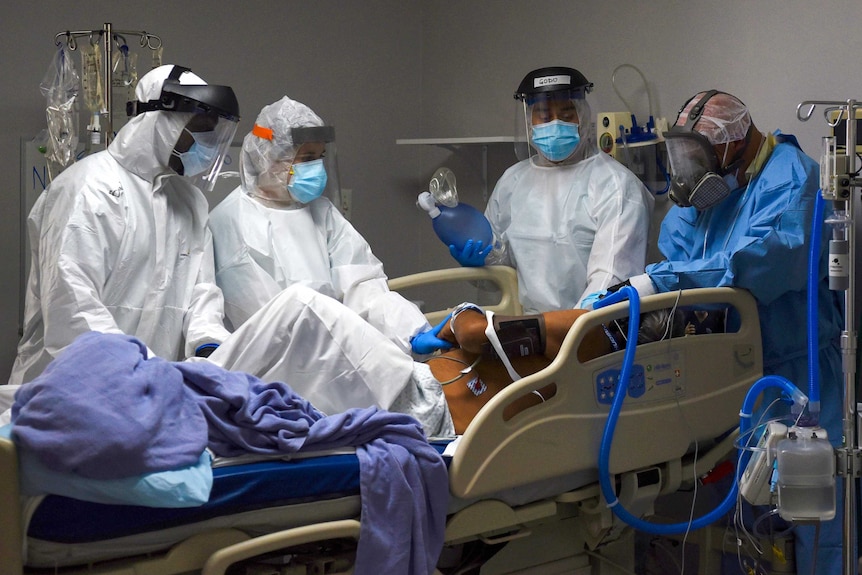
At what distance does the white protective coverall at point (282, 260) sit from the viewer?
3.36 meters

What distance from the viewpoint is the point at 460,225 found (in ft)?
11.8

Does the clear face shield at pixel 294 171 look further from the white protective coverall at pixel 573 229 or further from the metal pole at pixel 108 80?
the white protective coverall at pixel 573 229

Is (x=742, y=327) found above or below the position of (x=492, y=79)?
below


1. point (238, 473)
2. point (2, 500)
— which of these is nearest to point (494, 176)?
point (238, 473)

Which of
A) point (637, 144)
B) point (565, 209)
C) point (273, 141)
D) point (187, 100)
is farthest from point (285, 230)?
point (637, 144)

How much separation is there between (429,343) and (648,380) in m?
0.62

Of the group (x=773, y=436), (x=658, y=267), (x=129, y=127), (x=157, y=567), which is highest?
(x=129, y=127)

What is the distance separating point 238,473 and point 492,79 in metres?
2.92

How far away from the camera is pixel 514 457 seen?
244 cm

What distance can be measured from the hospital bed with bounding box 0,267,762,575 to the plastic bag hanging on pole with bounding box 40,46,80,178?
5.97ft

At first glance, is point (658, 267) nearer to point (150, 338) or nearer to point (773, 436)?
point (773, 436)

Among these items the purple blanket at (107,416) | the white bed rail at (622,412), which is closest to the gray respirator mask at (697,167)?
the white bed rail at (622,412)

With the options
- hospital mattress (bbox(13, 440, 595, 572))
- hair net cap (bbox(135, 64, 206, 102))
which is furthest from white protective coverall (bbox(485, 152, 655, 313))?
hospital mattress (bbox(13, 440, 595, 572))

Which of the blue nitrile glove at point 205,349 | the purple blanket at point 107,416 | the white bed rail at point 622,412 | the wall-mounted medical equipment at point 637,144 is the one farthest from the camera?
the wall-mounted medical equipment at point 637,144
